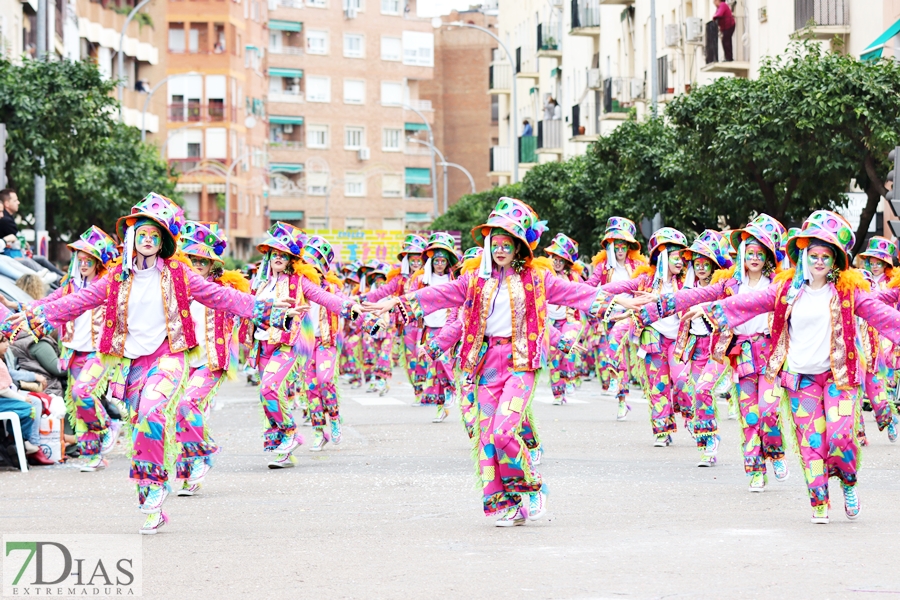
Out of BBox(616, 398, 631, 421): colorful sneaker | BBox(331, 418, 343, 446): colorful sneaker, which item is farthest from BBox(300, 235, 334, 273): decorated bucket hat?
BBox(616, 398, 631, 421): colorful sneaker

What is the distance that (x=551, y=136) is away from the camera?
66312 millimetres

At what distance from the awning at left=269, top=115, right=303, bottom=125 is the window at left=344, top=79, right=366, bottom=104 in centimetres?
388

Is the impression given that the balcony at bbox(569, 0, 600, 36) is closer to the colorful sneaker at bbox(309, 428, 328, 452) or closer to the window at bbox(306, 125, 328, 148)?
the colorful sneaker at bbox(309, 428, 328, 452)

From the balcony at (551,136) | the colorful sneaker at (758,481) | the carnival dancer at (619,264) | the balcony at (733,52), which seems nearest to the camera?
the colorful sneaker at (758,481)

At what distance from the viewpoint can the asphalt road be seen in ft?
29.7

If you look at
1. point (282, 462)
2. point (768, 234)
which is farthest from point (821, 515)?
point (282, 462)

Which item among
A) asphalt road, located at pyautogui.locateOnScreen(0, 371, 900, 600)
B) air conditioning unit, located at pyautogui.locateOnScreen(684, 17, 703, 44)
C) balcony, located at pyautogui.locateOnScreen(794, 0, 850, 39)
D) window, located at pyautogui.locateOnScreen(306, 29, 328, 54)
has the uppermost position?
window, located at pyautogui.locateOnScreen(306, 29, 328, 54)

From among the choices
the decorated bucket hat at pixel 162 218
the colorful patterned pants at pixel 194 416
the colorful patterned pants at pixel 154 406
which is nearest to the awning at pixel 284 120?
the colorful patterned pants at pixel 194 416

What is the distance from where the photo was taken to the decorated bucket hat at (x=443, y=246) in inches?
806

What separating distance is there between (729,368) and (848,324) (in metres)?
3.33

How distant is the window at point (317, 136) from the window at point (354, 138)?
1.44 m

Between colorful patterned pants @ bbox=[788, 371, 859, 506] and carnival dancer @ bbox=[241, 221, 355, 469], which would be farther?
carnival dancer @ bbox=[241, 221, 355, 469]

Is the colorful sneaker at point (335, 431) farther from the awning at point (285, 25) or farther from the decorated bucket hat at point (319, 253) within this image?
the awning at point (285, 25)

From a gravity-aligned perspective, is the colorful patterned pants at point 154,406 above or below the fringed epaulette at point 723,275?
below
